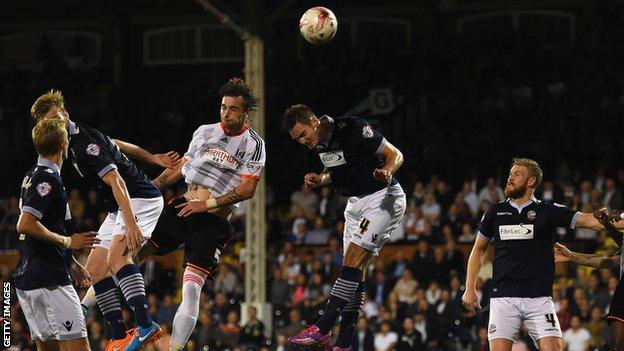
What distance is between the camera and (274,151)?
25.4 metres

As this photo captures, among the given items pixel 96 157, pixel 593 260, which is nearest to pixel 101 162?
pixel 96 157

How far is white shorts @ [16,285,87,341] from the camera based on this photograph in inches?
362

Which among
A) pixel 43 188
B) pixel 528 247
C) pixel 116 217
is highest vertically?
pixel 43 188

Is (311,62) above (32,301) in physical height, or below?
above

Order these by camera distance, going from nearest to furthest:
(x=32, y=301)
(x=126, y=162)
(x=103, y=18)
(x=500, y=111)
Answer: (x=32, y=301)
(x=126, y=162)
(x=500, y=111)
(x=103, y=18)

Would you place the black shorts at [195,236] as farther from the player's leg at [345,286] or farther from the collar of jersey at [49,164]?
the collar of jersey at [49,164]

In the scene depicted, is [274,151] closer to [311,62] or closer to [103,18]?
[311,62]

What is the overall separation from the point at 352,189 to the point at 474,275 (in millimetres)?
1450

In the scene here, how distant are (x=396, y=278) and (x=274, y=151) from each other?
6.22m

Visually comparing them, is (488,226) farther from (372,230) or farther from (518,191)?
(372,230)

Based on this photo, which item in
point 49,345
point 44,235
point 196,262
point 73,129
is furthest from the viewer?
point 196,262

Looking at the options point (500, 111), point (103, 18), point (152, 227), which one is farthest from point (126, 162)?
point (103, 18)

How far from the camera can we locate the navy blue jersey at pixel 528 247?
10461 millimetres

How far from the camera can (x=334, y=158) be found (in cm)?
1119
